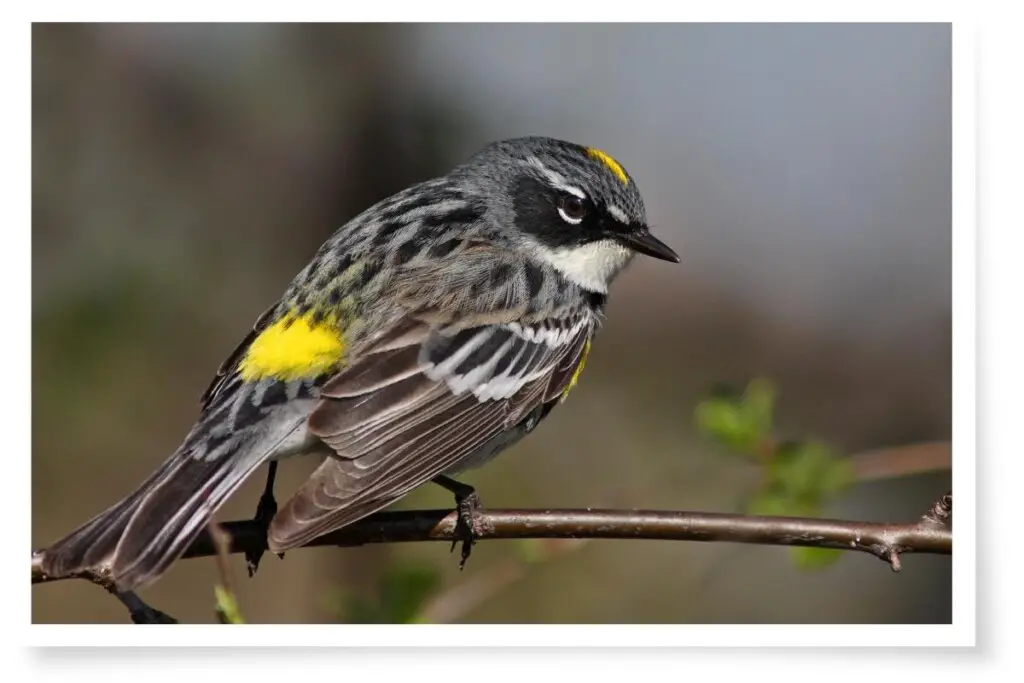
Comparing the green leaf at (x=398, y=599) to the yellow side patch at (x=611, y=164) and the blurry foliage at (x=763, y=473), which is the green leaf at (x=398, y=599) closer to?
the blurry foliage at (x=763, y=473)

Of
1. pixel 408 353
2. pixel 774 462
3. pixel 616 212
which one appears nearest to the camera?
pixel 408 353

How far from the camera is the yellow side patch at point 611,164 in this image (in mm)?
3377

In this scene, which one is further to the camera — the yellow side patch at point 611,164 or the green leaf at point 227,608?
the yellow side patch at point 611,164

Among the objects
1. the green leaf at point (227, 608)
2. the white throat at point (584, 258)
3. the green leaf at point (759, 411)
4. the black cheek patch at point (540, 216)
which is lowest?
the green leaf at point (227, 608)

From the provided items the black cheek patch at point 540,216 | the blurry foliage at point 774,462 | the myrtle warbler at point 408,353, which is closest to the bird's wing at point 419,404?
the myrtle warbler at point 408,353

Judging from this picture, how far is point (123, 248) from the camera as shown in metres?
3.64

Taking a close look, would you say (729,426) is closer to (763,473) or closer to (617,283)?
(763,473)

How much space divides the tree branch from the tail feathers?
144 mm

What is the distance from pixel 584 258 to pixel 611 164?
0.98 ft

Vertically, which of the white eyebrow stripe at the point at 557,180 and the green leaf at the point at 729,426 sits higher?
the white eyebrow stripe at the point at 557,180

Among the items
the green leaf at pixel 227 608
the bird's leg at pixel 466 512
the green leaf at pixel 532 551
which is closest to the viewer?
the green leaf at pixel 227 608

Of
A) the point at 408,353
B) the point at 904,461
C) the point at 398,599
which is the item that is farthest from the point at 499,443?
the point at 904,461

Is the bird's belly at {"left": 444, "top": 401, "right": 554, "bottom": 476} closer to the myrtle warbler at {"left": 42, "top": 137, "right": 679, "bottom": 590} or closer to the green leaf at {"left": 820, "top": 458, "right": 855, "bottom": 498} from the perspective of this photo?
the myrtle warbler at {"left": 42, "top": 137, "right": 679, "bottom": 590}
